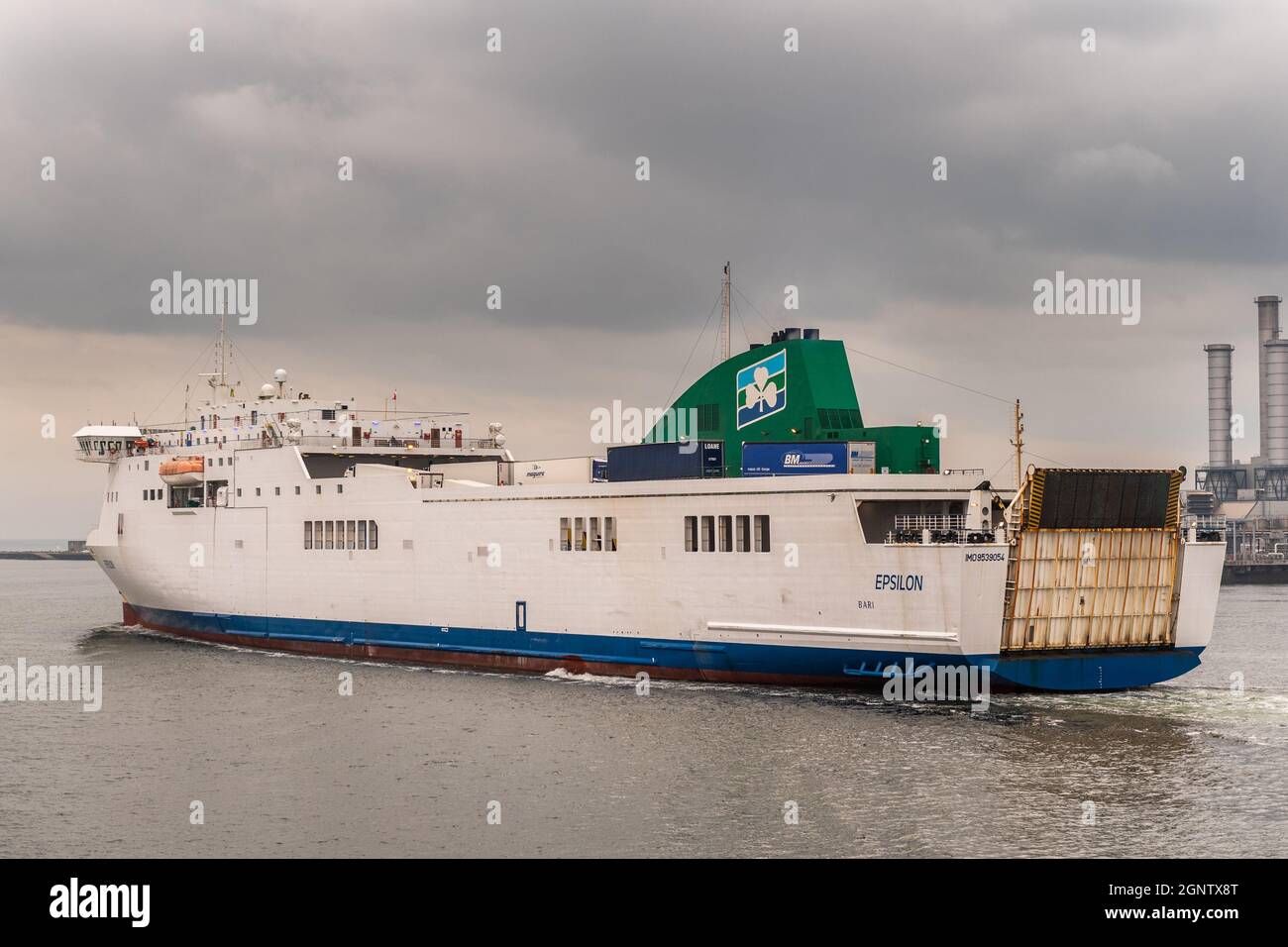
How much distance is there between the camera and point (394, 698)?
33.8 meters

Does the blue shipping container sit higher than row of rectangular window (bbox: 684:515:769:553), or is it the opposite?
the blue shipping container

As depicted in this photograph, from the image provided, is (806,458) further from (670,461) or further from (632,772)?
(632,772)

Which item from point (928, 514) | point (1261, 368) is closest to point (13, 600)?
point (928, 514)

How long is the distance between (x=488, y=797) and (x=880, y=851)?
23.9 feet

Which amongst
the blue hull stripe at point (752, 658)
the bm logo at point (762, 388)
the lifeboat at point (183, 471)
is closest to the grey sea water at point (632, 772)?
the blue hull stripe at point (752, 658)

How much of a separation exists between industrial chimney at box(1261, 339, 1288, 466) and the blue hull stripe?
372 feet

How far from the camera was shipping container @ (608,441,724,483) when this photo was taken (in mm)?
35219

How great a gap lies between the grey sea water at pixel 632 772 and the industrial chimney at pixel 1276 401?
108 metres

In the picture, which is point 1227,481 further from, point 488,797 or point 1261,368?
point 488,797

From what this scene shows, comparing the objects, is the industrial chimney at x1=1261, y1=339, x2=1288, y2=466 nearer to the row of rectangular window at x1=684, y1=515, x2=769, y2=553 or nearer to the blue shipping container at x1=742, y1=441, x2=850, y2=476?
the blue shipping container at x1=742, y1=441, x2=850, y2=476

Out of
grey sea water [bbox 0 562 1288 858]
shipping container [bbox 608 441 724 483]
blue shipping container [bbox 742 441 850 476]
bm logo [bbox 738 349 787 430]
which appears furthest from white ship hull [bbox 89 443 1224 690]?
Result: bm logo [bbox 738 349 787 430]

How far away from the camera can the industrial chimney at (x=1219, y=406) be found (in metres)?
137

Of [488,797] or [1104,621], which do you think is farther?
[1104,621]

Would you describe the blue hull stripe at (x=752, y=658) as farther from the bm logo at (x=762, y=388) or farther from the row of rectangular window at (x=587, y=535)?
the bm logo at (x=762, y=388)
